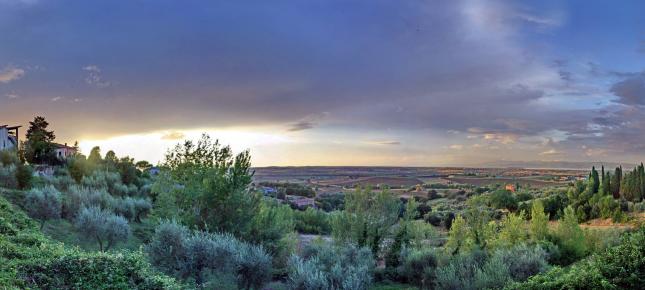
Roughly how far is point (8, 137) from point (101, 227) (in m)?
37.5

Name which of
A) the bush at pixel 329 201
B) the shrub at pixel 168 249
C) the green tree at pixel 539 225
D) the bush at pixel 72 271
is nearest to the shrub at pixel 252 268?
the shrub at pixel 168 249

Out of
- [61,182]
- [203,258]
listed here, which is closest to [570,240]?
[203,258]

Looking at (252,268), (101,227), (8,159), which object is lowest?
(252,268)

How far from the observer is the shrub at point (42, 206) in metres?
21.9

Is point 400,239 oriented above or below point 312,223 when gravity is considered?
above

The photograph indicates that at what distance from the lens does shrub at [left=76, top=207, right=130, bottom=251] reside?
1930cm

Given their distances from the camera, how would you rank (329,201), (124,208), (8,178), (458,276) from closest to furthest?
(458,276) → (124,208) → (8,178) → (329,201)

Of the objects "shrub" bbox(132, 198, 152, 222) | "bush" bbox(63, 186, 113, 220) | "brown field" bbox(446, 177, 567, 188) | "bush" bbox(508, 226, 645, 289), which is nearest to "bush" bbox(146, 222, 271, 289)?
"bush" bbox(508, 226, 645, 289)

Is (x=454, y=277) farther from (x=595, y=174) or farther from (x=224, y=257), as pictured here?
(x=595, y=174)

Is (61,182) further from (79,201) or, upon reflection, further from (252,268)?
(252,268)

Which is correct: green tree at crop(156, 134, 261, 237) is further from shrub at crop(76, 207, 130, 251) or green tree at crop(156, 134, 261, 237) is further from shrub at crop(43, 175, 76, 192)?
shrub at crop(43, 175, 76, 192)

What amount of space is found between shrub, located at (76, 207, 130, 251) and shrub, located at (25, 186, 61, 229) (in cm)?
348

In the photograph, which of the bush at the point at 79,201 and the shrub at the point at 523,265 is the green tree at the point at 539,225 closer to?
the shrub at the point at 523,265

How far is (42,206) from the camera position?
21.9 m
